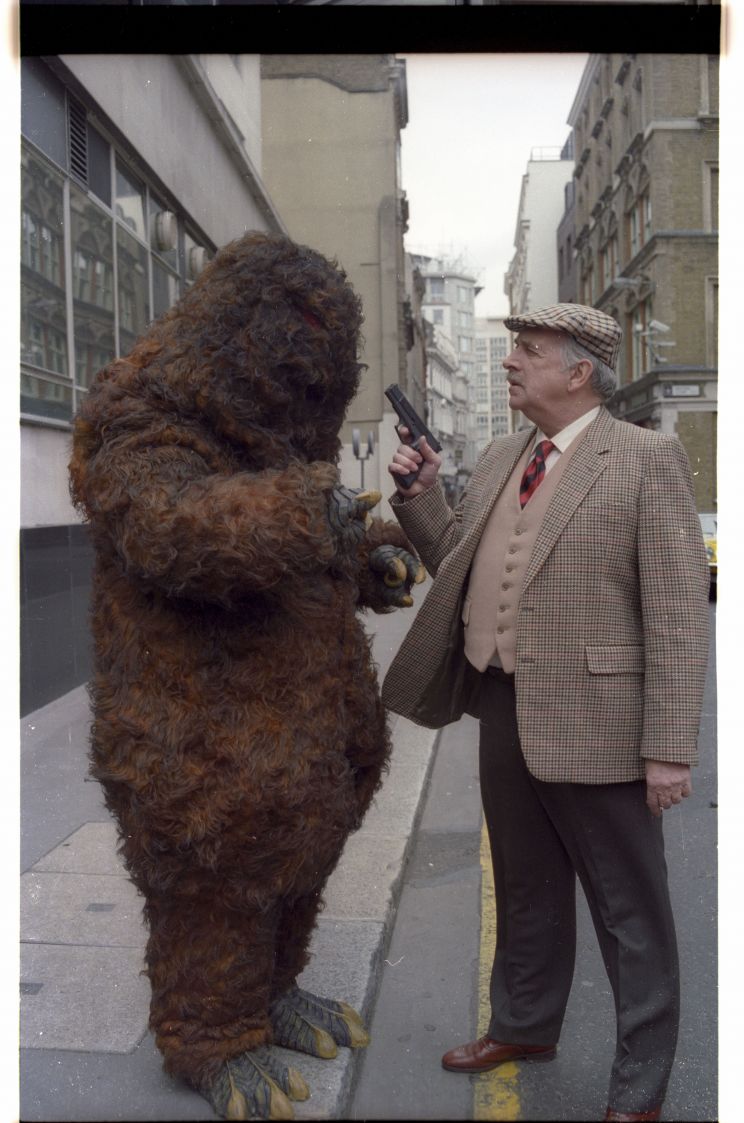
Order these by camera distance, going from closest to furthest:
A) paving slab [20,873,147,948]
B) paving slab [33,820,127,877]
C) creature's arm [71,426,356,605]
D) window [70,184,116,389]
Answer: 1. creature's arm [71,426,356,605]
2. paving slab [20,873,147,948]
3. paving slab [33,820,127,877]
4. window [70,184,116,389]

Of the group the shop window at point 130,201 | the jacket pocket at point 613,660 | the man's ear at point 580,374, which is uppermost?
the shop window at point 130,201

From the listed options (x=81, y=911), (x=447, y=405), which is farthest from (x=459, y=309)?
(x=81, y=911)

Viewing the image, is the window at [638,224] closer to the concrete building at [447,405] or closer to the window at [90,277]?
the concrete building at [447,405]

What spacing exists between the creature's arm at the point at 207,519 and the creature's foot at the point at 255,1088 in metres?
1.16

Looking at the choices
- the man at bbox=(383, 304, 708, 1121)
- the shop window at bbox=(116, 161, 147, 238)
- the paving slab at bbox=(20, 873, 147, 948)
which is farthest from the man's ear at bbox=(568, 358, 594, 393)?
the shop window at bbox=(116, 161, 147, 238)

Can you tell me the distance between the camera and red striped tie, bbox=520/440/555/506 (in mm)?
2764

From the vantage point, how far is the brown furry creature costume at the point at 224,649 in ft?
7.66

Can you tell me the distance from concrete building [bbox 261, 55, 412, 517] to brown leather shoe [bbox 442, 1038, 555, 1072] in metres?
1.53

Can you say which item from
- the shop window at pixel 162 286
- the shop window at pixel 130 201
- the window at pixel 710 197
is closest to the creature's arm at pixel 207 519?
the window at pixel 710 197

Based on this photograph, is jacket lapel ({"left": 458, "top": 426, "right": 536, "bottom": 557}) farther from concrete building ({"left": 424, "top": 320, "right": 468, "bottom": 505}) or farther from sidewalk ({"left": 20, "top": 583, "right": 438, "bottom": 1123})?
sidewalk ({"left": 20, "top": 583, "right": 438, "bottom": 1123})

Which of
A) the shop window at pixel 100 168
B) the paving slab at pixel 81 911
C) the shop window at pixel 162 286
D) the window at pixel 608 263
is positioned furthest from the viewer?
the shop window at pixel 100 168
